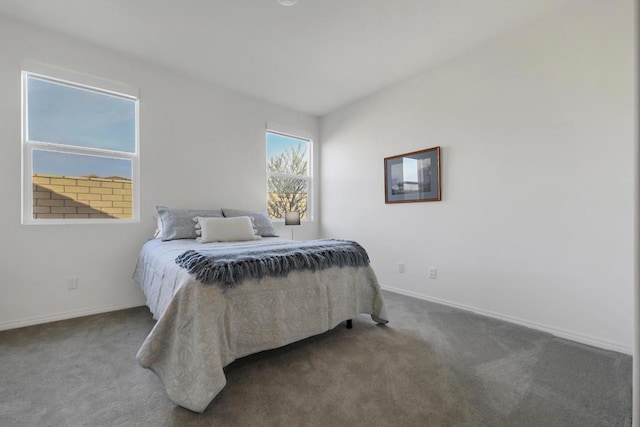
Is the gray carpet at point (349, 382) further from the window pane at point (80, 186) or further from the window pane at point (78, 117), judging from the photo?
the window pane at point (78, 117)

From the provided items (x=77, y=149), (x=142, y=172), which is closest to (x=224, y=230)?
(x=142, y=172)

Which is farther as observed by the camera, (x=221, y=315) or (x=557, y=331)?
(x=557, y=331)

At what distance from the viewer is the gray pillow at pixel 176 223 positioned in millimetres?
2705

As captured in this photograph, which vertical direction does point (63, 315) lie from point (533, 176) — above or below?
below

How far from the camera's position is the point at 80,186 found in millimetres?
2688

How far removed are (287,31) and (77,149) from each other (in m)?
2.26

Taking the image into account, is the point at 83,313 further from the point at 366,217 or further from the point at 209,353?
the point at 366,217

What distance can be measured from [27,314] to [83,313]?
373mm

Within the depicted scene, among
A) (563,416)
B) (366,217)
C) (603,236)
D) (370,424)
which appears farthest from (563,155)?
(370,424)

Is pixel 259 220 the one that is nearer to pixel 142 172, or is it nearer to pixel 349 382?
pixel 142 172

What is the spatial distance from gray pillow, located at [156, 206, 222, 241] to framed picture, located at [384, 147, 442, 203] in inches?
90.4

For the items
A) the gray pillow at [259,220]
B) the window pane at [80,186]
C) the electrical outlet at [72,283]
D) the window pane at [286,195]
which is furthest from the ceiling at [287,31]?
the electrical outlet at [72,283]

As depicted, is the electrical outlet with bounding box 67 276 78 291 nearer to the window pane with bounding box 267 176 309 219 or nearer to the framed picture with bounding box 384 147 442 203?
the window pane with bounding box 267 176 309 219

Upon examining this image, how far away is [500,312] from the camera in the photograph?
2555 mm
